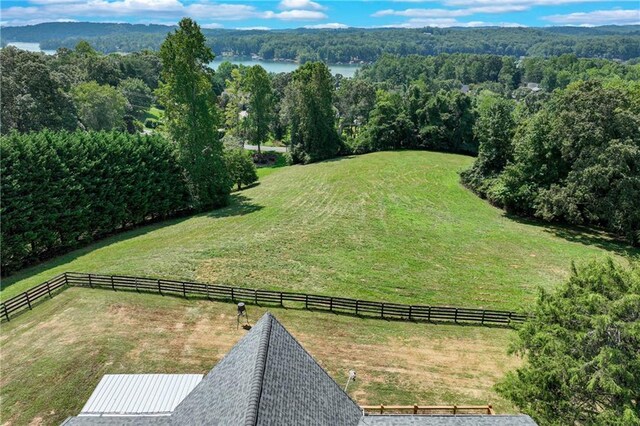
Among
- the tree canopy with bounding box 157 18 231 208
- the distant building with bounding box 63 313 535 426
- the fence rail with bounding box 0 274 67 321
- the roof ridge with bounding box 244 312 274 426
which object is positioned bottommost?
the fence rail with bounding box 0 274 67 321

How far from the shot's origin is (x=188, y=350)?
60.5 ft

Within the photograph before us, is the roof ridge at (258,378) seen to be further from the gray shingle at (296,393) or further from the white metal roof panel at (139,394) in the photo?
the white metal roof panel at (139,394)

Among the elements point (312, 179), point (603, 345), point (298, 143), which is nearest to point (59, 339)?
point (603, 345)

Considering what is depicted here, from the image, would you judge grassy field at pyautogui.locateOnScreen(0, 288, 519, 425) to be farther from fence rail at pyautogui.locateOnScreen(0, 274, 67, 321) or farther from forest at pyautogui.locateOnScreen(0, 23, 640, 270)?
forest at pyautogui.locateOnScreen(0, 23, 640, 270)

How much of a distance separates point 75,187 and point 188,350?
62.5ft

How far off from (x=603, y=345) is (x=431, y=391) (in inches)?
290

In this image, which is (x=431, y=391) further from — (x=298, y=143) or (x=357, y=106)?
(x=357, y=106)

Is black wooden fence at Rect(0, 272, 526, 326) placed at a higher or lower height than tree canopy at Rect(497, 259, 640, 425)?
lower

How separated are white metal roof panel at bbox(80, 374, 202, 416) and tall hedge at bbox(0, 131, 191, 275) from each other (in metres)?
19.4

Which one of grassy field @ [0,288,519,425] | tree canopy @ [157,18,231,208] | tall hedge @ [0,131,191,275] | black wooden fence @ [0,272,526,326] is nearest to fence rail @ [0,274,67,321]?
black wooden fence @ [0,272,526,326]

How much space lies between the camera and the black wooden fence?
21344 mm

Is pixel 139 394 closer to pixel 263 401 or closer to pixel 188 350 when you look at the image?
Answer: pixel 188 350

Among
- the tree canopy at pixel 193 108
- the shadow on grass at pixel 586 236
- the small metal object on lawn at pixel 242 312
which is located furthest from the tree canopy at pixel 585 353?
the tree canopy at pixel 193 108

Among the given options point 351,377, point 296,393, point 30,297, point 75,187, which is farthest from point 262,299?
point 75,187
